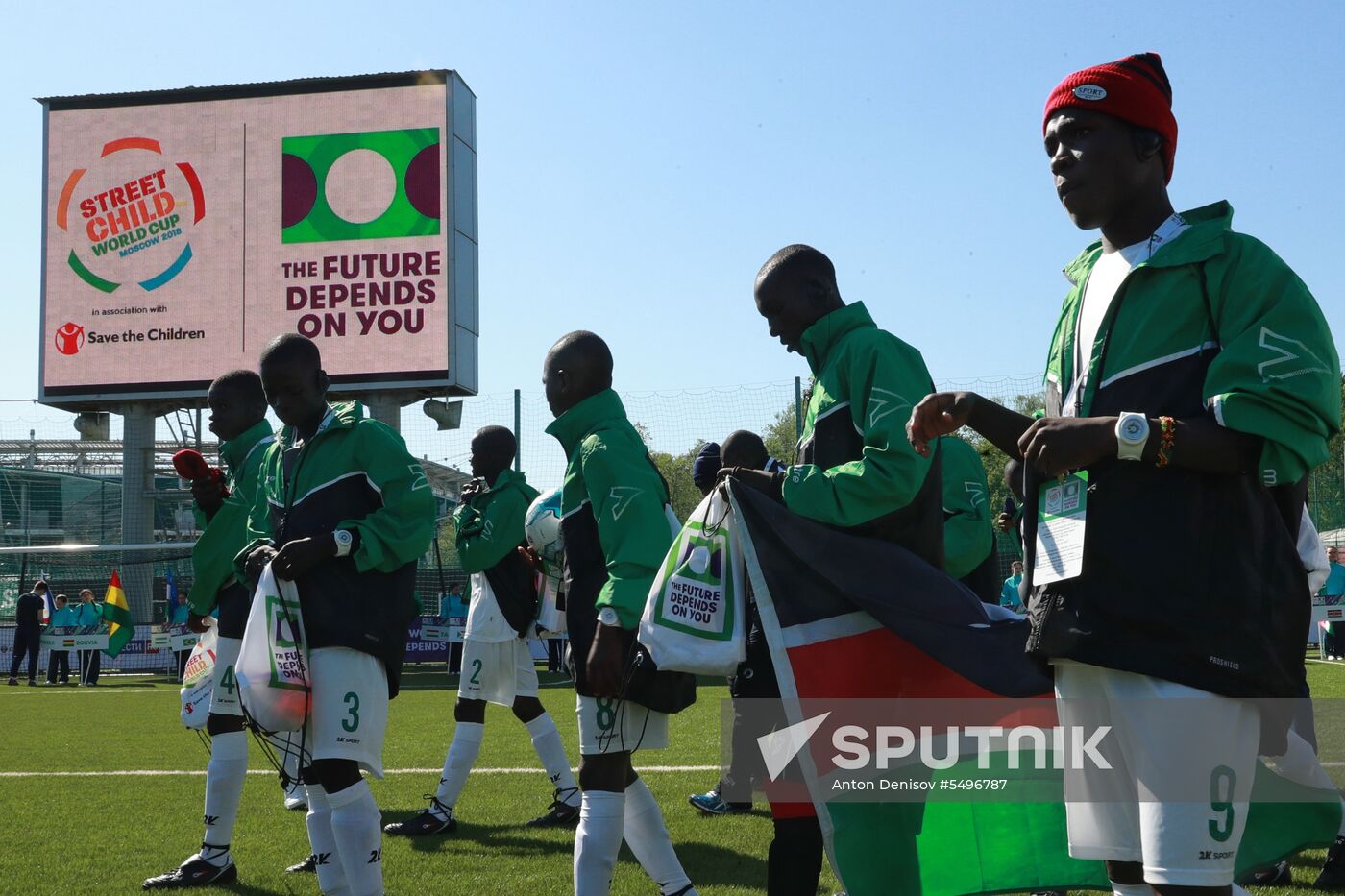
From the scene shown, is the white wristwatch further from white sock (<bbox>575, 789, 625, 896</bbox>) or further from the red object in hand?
the red object in hand

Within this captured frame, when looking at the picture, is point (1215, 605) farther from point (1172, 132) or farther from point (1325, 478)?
point (1325, 478)

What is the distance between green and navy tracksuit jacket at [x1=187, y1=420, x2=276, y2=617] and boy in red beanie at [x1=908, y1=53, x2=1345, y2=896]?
4116 millimetres

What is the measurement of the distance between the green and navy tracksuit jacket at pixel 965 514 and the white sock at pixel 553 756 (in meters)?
2.46

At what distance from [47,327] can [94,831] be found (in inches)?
923

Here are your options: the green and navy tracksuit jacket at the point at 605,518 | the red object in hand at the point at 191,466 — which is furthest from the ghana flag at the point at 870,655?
the red object in hand at the point at 191,466

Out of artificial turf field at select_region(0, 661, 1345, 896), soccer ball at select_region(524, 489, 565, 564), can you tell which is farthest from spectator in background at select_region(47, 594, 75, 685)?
soccer ball at select_region(524, 489, 565, 564)

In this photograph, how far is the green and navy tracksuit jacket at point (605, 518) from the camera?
4.27 meters

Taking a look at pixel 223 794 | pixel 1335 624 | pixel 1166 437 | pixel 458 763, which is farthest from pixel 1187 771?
pixel 1335 624

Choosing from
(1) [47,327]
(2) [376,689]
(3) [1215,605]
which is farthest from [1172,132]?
(1) [47,327]

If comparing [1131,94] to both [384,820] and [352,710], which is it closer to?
[352,710]

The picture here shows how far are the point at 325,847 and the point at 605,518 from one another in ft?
5.27

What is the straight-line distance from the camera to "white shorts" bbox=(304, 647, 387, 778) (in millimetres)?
4531

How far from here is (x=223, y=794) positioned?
19.4 ft

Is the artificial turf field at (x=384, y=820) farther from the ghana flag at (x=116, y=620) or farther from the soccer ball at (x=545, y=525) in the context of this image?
the ghana flag at (x=116, y=620)
